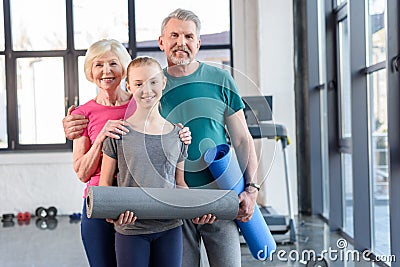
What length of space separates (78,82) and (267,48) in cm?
224

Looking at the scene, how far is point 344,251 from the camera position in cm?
451

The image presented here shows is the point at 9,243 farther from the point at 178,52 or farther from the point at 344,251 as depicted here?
the point at 178,52

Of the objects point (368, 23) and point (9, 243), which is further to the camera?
point (9, 243)

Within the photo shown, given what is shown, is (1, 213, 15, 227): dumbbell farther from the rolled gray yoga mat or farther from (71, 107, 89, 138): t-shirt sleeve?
the rolled gray yoga mat

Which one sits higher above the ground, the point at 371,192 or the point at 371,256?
the point at 371,192

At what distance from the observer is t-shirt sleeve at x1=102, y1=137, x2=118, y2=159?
6.45 feet

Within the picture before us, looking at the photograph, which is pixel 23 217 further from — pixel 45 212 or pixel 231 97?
pixel 231 97

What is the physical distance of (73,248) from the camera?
192 inches

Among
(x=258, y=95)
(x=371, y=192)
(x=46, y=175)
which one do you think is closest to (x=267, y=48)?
(x=371, y=192)

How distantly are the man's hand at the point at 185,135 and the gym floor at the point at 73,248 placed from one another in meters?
1.74

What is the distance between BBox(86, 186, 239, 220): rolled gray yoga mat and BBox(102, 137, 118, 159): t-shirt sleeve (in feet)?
0.41

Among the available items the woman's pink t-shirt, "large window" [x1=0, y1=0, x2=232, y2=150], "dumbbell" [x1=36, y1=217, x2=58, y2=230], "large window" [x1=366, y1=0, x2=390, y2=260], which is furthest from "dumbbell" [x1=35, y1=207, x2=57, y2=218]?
the woman's pink t-shirt

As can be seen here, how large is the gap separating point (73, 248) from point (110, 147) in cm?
312

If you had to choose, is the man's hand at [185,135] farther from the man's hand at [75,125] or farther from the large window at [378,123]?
the large window at [378,123]
